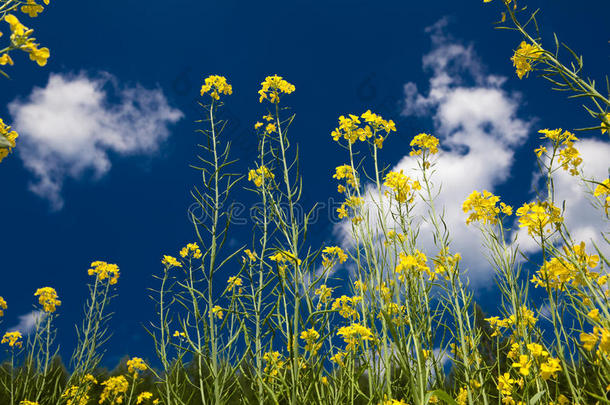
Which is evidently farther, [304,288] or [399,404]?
[399,404]

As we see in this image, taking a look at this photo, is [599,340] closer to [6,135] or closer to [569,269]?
[569,269]

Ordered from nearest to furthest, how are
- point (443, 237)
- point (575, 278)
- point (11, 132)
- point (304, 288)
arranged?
point (304, 288), point (575, 278), point (11, 132), point (443, 237)

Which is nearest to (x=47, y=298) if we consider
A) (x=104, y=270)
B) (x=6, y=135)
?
(x=104, y=270)

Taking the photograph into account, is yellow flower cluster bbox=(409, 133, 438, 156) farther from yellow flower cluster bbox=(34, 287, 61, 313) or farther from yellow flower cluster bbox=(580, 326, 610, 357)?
yellow flower cluster bbox=(34, 287, 61, 313)

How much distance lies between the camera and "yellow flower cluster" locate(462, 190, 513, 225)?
92.3 inches

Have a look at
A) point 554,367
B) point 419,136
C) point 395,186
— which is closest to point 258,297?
point 395,186

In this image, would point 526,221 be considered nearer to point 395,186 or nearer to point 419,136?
point 395,186

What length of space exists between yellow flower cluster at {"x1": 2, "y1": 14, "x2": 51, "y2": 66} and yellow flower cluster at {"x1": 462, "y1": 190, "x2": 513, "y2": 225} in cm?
246

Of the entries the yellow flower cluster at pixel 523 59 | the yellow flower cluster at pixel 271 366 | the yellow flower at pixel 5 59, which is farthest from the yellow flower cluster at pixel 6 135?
the yellow flower cluster at pixel 523 59

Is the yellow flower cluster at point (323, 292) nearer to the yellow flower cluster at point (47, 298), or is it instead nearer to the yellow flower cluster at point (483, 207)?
the yellow flower cluster at point (483, 207)

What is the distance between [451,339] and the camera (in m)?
2.12

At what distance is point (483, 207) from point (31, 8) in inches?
104

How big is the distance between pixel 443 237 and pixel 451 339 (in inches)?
26.3

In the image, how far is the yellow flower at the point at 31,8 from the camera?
1466 millimetres
